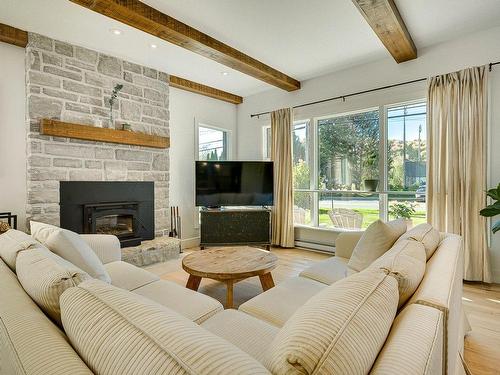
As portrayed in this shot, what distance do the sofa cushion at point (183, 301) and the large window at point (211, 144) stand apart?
330 centimetres

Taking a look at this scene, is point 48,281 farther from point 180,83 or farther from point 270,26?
point 180,83

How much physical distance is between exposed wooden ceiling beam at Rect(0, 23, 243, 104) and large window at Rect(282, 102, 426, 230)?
1362 millimetres

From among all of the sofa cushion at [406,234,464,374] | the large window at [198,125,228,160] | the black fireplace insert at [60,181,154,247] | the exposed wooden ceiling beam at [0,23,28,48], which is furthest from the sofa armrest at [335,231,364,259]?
the exposed wooden ceiling beam at [0,23,28,48]

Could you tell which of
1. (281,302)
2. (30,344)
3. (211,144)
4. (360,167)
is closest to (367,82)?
(360,167)

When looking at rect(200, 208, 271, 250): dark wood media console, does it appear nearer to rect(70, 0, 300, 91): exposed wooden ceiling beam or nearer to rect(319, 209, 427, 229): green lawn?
rect(319, 209, 427, 229): green lawn

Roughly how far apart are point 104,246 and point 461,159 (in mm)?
3604

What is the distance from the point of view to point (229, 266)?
225 centimetres

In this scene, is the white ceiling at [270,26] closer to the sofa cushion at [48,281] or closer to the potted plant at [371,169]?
the potted plant at [371,169]

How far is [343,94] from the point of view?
13.3ft

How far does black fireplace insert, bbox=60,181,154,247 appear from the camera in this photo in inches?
129

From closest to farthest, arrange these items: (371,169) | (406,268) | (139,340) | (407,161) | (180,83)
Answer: (139,340)
(406,268)
(407,161)
(371,169)
(180,83)

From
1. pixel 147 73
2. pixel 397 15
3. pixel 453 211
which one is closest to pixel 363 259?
pixel 453 211

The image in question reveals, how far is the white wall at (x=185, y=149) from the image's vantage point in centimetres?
448

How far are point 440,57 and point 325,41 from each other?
4.33ft
